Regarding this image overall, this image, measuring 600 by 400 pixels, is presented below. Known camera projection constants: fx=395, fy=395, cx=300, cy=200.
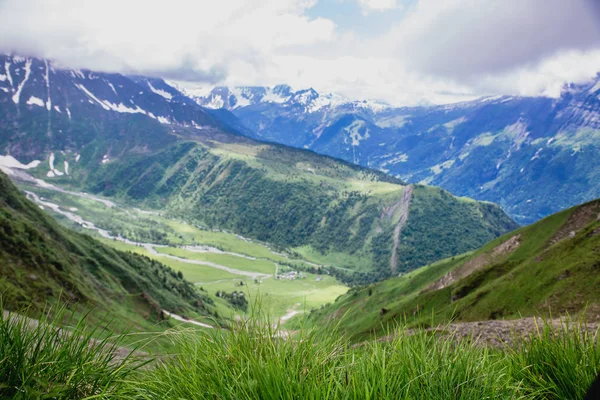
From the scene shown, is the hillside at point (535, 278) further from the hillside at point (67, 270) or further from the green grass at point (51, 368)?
the hillside at point (67, 270)

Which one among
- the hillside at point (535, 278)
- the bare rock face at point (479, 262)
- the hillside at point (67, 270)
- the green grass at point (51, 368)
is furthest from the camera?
the bare rock face at point (479, 262)

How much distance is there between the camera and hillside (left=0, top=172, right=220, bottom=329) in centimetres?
6450

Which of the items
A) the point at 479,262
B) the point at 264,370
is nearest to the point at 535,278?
the point at 479,262

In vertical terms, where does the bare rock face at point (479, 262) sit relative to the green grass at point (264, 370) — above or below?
below

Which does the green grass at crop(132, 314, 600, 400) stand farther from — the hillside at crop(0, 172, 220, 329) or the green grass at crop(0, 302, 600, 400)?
the hillside at crop(0, 172, 220, 329)

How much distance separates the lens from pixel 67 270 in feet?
259

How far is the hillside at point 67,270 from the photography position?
212 feet

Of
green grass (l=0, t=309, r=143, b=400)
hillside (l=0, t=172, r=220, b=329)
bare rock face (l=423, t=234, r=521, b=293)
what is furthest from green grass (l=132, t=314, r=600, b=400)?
bare rock face (l=423, t=234, r=521, b=293)

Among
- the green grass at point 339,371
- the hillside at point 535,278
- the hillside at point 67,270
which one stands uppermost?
the green grass at point 339,371

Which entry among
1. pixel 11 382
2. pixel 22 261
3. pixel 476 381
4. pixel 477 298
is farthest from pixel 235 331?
pixel 22 261

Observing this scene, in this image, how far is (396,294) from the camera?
121 m

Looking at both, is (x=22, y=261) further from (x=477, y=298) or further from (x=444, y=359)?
(x=444, y=359)

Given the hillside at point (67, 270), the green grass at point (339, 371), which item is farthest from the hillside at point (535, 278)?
the hillside at point (67, 270)

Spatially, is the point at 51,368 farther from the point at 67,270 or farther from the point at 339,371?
the point at 67,270
